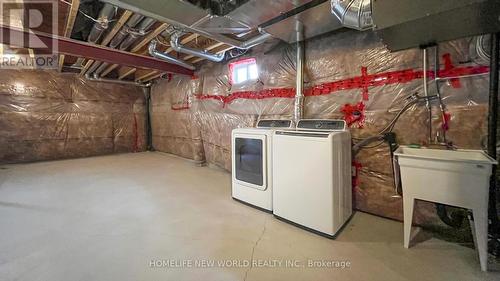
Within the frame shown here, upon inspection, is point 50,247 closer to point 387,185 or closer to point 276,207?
point 276,207

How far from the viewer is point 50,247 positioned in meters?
1.65

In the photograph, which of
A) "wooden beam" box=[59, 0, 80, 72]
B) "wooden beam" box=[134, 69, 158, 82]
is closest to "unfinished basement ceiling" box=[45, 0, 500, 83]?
"wooden beam" box=[59, 0, 80, 72]

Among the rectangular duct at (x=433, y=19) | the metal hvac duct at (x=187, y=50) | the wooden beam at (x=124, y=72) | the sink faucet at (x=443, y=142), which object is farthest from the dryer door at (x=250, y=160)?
the wooden beam at (x=124, y=72)

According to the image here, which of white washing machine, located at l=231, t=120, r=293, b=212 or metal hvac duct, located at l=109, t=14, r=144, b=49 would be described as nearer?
white washing machine, located at l=231, t=120, r=293, b=212

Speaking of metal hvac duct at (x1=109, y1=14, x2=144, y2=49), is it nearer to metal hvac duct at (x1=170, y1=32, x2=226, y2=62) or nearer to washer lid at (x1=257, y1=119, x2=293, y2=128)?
metal hvac duct at (x1=170, y1=32, x2=226, y2=62)

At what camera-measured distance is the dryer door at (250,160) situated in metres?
2.27

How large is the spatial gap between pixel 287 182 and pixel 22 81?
6616mm

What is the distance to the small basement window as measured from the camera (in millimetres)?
3372

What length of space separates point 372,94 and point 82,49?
4.24 meters

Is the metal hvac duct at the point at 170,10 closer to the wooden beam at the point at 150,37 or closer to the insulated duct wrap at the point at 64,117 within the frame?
the wooden beam at the point at 150,37

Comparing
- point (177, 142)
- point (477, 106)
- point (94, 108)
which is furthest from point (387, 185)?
point (94, 108)

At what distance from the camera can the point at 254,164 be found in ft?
7.93

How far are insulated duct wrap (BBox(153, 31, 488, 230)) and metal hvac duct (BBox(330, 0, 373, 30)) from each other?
64cm

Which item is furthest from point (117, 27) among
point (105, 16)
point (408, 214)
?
point (408, 214)
